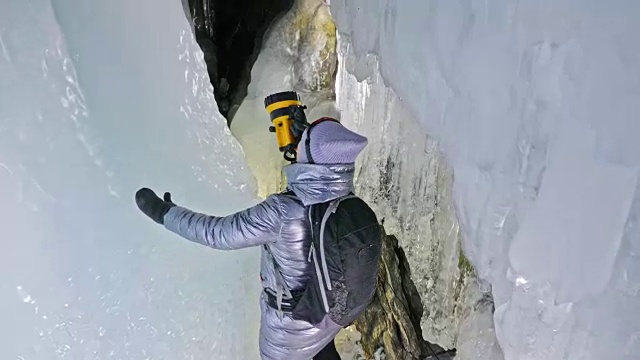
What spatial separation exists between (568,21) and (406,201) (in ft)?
5.41

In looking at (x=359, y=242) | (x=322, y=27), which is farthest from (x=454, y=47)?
(x=322, y=27)

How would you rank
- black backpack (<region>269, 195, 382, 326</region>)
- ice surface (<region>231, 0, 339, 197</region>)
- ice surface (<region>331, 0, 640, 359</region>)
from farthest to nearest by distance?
1. ice surface (<region>231, 0, 339, 197</region>)
2. black backpack (<region>269, 195, 382, 326</region>)
3. ice surface (<region>331, 0, 640, 359</region>)

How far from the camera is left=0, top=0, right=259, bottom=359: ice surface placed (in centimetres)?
187

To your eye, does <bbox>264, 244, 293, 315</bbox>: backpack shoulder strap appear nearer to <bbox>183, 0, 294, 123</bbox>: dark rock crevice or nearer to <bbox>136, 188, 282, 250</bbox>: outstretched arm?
<bbox>136, 188, 282, 250</bbox>: outstretched arm

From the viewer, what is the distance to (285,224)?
5.27 ft

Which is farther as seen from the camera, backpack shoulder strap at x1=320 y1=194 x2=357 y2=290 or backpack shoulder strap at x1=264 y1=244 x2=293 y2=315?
backpack shoulder strap at x1=264 y1=244 x2=293 y2=315

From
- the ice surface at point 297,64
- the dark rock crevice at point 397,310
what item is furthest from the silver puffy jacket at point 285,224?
the ice surface at point 297,64

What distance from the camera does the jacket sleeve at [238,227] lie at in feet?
5.27

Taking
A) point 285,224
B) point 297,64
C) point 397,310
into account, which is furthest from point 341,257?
point 297,64

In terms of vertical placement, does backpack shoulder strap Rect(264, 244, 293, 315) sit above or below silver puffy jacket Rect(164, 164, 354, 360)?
below

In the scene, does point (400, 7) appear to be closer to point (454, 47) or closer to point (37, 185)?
point (454, 47)

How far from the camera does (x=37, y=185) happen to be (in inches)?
74.6

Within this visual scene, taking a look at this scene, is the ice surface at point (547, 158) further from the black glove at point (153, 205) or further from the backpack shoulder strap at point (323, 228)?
the black glove at point (153, 205)

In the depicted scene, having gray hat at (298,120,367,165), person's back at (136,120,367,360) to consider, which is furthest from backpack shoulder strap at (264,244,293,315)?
gray hat at (298,120,367,165)
